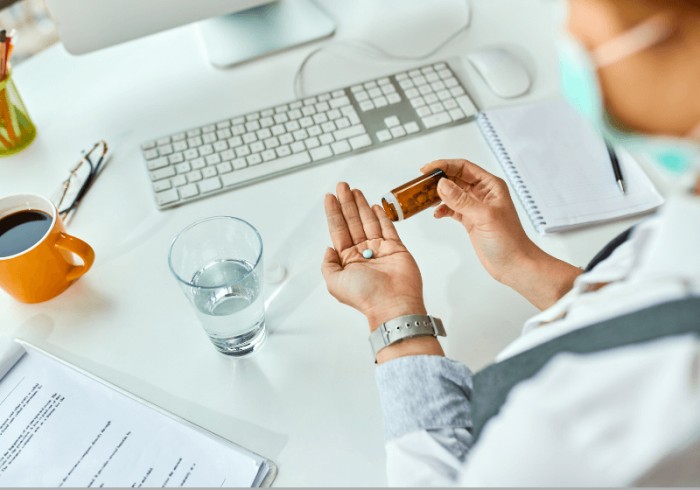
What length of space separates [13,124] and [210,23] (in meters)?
0.38

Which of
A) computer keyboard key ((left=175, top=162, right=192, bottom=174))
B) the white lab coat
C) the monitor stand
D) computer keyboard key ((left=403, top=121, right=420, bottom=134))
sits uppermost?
the monitor stand

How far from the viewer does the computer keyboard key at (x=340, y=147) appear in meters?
0.85

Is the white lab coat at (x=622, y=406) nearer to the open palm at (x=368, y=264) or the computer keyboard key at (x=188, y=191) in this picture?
the open palm at (x=368, y=264)

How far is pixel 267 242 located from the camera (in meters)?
0.77

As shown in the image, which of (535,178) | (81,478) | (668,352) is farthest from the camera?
(535,178)

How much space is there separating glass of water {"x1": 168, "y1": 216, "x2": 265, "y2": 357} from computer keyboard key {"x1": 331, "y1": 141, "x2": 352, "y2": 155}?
9.0 inches

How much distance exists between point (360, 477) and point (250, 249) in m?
0.28

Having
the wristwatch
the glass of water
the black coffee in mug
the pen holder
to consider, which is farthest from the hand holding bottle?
the pen holder

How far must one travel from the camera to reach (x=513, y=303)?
2.28 ft

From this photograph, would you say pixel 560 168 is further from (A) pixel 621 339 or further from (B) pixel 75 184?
(B) pixel 75 184

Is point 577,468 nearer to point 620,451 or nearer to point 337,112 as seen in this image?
point 620,451

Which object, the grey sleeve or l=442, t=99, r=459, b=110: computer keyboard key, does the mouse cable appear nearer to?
l=442, t=99, r=459, b=110: computer keyboard key

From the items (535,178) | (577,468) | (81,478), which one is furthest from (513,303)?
(81,478)

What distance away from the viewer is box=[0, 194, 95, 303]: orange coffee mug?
0.68 m
